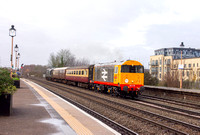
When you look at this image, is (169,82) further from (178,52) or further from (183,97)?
(178,52)

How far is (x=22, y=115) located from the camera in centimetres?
891

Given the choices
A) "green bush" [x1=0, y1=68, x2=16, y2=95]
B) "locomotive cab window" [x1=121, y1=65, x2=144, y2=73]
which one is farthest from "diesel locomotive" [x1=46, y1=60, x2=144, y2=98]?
"green bush" [x1=0, y1=68, x2=16, y2=95]

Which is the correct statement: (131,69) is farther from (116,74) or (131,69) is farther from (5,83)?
(5,83)

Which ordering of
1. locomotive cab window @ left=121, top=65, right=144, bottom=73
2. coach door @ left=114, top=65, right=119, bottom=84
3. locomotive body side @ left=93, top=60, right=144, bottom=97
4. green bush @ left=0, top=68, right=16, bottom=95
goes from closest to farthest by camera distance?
green bush @ left=0, top=68, right=16, bottom=95, locomotive body side @ left=93, top=60, right=144, bottom=97, locomotive cab window @ left=121, top=65, right=144, bottom=73, coach door @ left=114, top=65, right=119, bottom=84

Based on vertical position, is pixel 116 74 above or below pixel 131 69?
below

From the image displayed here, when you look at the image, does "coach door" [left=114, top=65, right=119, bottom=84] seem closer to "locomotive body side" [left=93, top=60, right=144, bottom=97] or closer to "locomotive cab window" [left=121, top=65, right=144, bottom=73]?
"locomotive body side" [left=93, top=60, right=144, bottom=97]

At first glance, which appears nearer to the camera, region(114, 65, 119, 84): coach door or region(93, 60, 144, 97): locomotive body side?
region(93, 60, 144, 97): locomotive body side

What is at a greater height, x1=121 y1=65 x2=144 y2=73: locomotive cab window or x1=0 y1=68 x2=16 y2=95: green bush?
x1=121 y1=65 x2=144 y2=73: locomotive cab window

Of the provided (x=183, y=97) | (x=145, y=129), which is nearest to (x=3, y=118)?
(x=145, y=129)

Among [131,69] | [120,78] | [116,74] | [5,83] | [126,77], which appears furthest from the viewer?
[116,74]

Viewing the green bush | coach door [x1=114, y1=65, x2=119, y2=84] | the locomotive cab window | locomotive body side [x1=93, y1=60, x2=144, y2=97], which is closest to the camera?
the green bush

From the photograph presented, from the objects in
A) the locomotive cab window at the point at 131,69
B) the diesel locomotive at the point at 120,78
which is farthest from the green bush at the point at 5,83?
the locomotive cab window at the point at 131,69

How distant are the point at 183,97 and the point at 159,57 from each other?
5198 cm

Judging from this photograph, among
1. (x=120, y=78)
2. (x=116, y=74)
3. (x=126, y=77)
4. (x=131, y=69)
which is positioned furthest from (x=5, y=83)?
(x=131, y=69)
